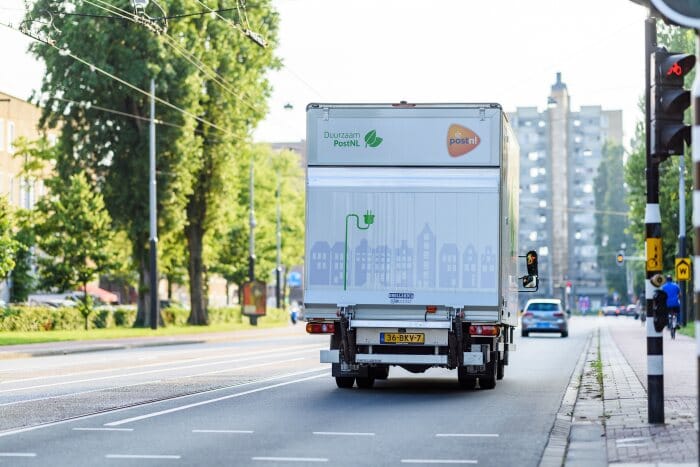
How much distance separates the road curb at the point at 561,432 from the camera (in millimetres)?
11805

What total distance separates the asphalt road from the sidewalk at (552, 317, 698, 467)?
1.15ft

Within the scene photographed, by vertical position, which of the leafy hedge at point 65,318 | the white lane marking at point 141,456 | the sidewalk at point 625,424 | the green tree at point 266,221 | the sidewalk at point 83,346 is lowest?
the sidewalk at point 83,346

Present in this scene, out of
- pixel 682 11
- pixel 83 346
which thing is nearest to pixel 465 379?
pixel 682 11

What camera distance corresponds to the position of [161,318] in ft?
214

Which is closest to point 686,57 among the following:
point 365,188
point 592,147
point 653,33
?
point 653,33

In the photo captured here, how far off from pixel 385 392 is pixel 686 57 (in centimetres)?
862

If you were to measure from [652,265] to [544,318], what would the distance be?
130 ft

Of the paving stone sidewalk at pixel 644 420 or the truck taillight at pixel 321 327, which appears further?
the truck taillight at pixel 321 327

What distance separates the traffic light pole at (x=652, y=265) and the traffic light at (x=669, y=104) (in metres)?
0.58

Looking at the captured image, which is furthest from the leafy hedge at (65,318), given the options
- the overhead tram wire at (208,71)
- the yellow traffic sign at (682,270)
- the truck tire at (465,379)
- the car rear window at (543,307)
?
the truck tire at (465,379)

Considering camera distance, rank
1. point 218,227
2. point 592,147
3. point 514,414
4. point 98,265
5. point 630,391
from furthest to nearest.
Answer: point 592,147 < point 218,227 < point 98,265 < point 630,391 < point 514,414

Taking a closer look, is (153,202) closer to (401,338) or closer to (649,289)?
(401,338)

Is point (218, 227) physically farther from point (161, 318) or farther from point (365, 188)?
point (365, 188)

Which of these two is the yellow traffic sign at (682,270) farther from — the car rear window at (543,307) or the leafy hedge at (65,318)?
the leafy hedge at (65,318)
